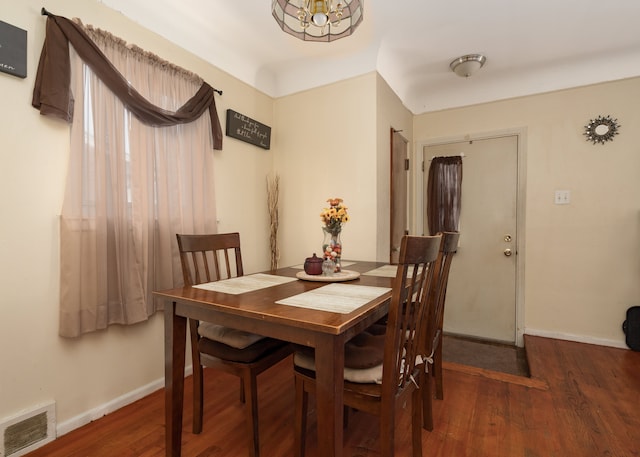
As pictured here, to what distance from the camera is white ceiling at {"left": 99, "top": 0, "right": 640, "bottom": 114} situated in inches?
81.5

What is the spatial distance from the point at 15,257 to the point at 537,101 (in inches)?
155

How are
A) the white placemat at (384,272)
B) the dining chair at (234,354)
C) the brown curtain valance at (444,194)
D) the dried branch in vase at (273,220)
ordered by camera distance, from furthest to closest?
the brown curtain valance at (444,194), the dried branch in vase at (273,220), the white placemat at (384,272), the dining chair at (234,354)

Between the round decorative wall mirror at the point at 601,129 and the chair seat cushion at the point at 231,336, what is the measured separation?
125 inches

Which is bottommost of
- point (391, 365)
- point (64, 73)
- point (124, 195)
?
point (391, 365)

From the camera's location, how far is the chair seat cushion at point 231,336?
1.41 m

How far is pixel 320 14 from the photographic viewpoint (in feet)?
4.66

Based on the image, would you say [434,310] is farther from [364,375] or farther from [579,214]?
[579,214]

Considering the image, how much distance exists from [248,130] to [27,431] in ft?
7.46

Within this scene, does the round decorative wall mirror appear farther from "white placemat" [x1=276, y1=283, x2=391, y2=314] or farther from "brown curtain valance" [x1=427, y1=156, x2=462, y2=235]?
"white placemat" [x1=276, y1=283, x2=391, y2=314]

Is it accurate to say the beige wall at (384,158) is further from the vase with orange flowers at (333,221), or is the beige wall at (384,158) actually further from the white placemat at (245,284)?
the white placemat at (245,284)

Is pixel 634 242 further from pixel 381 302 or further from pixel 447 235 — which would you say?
pixel 381 302

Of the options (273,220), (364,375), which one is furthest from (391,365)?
(273,220)

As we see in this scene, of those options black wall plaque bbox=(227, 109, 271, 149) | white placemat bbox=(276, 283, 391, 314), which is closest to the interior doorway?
black wall plaque bbox=(227, 109, 271, 149)

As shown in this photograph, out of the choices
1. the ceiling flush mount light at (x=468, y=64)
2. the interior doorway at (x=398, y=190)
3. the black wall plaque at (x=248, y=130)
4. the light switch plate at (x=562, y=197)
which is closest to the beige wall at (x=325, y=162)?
the black wall plaque at (x=248, y=130)
